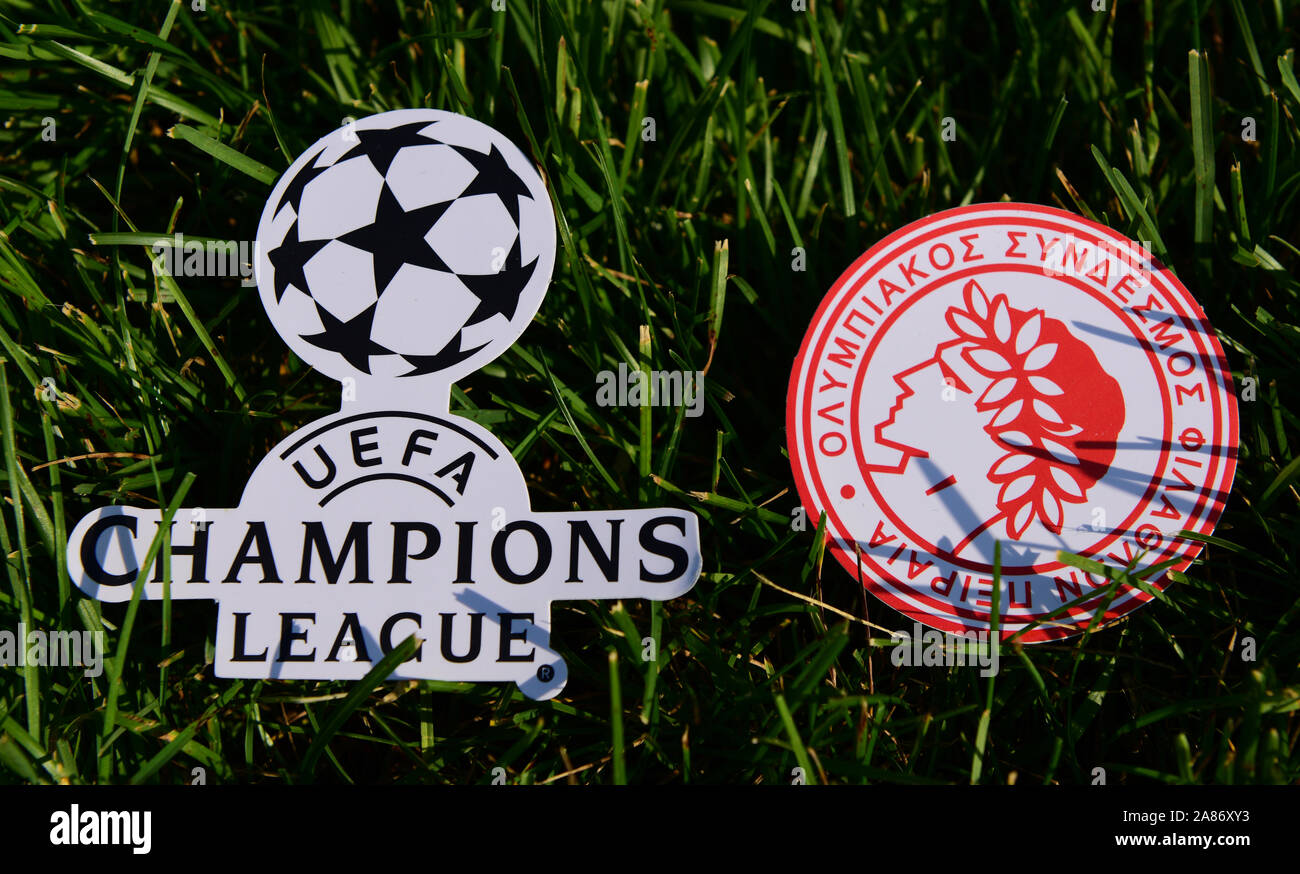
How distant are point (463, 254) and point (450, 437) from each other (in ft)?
1.28

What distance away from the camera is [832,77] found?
2117 millimetres

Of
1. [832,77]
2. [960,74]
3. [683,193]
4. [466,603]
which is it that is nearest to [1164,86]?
[960,74]

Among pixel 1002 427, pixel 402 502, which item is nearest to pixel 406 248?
pixel 402 502

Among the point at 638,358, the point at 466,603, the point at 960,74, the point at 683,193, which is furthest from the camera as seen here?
the point at 960,74

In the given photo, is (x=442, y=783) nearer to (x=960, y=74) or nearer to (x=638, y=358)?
(x=638, y=358)

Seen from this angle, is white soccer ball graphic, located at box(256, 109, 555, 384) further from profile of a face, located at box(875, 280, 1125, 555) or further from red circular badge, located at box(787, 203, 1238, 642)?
profile of a face, located at box(875, 280, 1125, 555)

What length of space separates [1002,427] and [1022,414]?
2.0 inches

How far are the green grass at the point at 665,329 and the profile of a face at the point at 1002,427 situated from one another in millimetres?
275

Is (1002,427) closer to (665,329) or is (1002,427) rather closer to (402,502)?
(665,329)

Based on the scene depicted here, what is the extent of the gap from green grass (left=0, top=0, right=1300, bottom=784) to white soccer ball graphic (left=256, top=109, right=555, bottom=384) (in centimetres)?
13

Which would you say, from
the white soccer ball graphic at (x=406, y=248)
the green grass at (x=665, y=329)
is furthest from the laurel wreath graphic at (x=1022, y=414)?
the white soccer ball graphic at (x=406, y=248)

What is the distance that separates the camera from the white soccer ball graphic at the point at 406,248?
6.12ft

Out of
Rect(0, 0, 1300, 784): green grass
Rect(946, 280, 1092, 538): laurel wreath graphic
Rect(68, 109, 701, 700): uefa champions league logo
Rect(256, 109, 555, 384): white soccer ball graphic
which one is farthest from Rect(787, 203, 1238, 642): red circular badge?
Rect(256, 109, 555, 384): white soccer ball graphic

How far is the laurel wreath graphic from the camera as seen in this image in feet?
6.01
